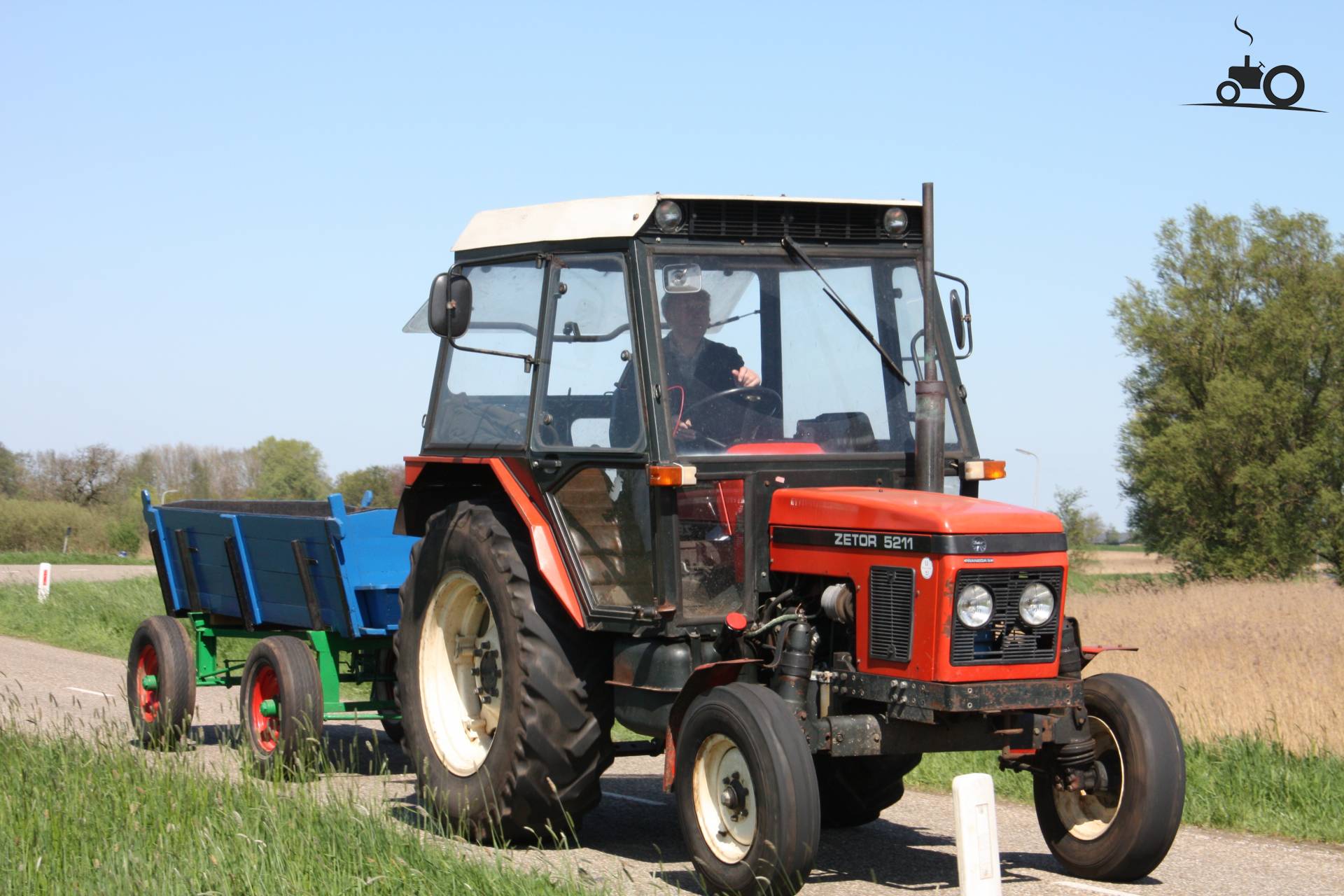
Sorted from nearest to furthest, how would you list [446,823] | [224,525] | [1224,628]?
[446,823]
[224,525]
[1224,628]

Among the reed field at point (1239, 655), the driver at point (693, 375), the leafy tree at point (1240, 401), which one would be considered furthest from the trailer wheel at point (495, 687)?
the leafy tree at point (1240, 401)

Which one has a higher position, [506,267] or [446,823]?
[506,267]

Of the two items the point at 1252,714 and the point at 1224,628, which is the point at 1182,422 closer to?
the point at 1224,628

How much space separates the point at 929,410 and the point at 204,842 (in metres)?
3.18

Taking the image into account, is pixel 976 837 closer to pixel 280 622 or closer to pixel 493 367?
pixel 493 367

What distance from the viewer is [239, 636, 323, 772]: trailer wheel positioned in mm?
8500

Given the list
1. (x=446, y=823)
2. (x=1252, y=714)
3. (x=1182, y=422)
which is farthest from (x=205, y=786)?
(x=1182, y=422)

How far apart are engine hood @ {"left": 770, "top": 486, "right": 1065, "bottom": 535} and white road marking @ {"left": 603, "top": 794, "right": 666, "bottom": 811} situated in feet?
8.24

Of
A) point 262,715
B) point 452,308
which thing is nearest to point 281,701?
point 262,715

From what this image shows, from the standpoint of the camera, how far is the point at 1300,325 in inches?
1446

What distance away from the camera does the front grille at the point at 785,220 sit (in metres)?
6.48

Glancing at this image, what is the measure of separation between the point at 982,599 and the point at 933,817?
2.48 m

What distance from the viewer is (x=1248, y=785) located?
322 inches

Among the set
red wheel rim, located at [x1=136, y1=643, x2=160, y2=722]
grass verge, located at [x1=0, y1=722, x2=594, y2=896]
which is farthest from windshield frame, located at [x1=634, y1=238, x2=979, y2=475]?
red wheel rim, located at [x1=136, y1=643, x2=160, y2=722]
